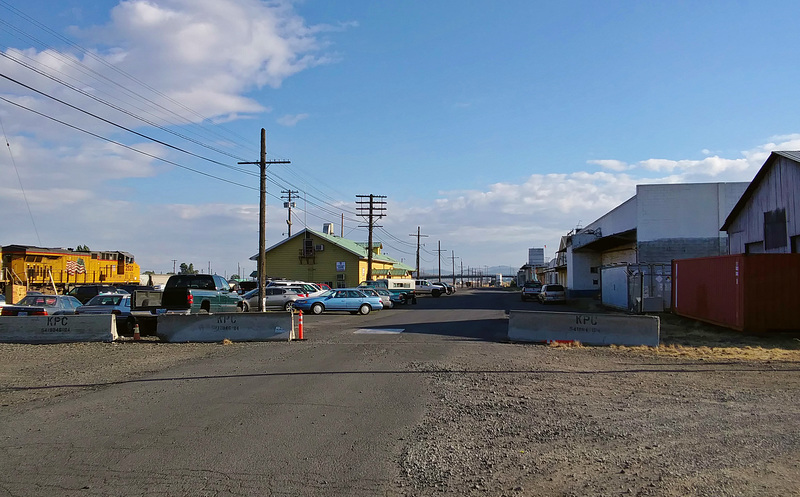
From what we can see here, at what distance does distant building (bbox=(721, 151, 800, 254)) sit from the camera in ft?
76.1

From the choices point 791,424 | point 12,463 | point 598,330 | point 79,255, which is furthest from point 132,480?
point 79,255

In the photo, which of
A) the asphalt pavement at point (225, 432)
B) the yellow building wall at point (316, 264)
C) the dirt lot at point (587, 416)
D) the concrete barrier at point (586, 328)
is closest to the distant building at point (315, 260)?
the yellow building wall at point (316, 264)

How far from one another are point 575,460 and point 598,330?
12175 mm

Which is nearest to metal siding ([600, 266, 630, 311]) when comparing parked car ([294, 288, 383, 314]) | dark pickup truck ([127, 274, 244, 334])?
parked car ([294, 288, 383, 314])

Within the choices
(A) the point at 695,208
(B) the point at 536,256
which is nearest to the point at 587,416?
(A) the point at 695,208

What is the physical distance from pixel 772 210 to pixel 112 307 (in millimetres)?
26395

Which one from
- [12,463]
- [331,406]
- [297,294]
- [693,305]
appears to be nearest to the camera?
[12,463]

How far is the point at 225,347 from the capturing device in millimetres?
17594

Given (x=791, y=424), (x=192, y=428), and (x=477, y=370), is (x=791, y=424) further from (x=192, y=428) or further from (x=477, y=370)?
(x=192, y=428)

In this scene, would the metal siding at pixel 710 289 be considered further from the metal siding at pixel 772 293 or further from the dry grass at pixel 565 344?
the dry grass at pixel 565 344

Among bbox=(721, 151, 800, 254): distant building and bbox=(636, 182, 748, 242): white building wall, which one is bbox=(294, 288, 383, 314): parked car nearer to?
bbox=(721, 151, 800, 254): distant building

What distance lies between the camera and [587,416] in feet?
27.2

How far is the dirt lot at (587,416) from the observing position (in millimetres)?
5691

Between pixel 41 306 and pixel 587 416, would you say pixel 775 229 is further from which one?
pixel 41 306
